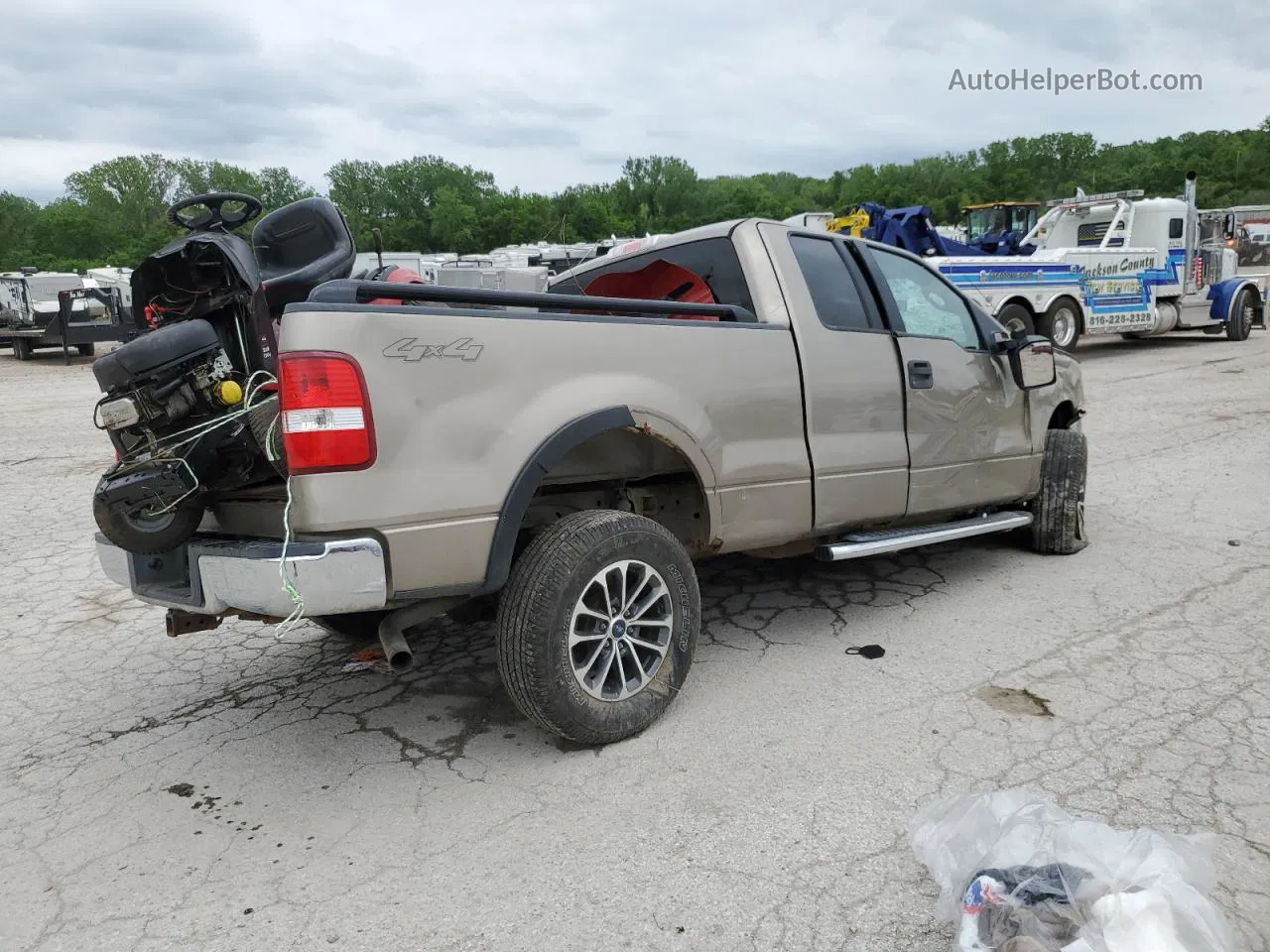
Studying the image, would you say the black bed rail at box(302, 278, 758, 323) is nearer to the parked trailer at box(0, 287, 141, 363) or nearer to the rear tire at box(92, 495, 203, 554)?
the rear tire at box(92, 495, 203, 554)

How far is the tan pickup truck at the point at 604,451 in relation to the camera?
2.77 meters

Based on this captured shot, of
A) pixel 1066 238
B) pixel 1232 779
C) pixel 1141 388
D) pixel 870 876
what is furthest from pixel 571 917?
pixel 1066 238

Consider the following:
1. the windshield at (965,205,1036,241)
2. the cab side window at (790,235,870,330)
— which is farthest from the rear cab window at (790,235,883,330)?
the windshield at (965,205,1036,241)

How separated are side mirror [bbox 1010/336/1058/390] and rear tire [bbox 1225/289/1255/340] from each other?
1700 centimetres

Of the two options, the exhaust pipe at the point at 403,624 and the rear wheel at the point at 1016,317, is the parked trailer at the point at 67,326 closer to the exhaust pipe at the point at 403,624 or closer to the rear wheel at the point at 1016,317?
the rear wheel at the point at 1016,317

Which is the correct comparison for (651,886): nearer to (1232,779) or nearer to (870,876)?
(870,876)

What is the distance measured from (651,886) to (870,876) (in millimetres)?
594

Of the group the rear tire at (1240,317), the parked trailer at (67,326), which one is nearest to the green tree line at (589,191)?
the parked trailer at (67,326)

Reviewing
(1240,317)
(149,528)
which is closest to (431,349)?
(149,528)

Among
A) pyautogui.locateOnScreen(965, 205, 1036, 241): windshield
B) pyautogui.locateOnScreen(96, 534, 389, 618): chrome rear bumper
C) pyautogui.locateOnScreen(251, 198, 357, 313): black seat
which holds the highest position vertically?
pyautogui.locateOnScreen(965, 205, 1036, 241): windshield

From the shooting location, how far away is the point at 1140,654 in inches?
156

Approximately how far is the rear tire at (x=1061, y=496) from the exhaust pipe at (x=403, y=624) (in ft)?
12.0

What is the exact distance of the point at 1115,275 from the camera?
1570 centimetres

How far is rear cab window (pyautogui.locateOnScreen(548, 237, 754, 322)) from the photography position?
13.7ft
